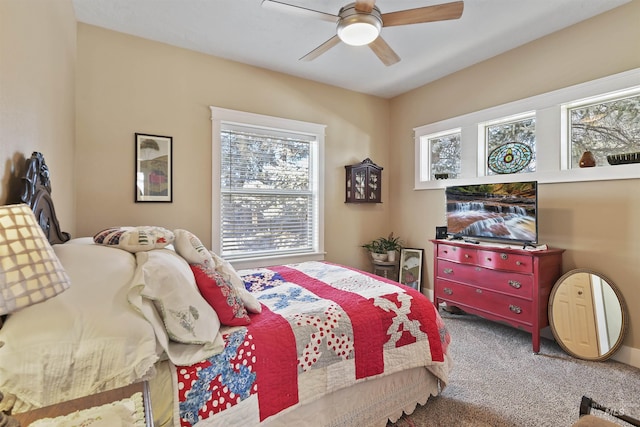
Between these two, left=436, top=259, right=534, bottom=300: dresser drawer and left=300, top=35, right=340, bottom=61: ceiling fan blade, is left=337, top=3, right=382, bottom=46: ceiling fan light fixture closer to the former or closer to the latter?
left=300, top=35, right=340, bottom=61: ceiling fan blade

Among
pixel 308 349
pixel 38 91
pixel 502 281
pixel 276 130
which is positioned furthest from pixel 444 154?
pixel 38 91

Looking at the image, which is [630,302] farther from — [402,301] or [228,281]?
[228,281]

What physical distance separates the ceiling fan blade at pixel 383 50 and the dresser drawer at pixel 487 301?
233cm

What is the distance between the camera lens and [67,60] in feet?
7.69

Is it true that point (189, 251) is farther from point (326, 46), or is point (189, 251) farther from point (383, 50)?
point (383, 50)

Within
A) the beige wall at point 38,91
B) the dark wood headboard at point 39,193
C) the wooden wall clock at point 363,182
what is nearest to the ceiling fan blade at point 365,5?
the beige wall at point 38,91

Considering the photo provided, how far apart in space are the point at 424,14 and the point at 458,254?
228 cm

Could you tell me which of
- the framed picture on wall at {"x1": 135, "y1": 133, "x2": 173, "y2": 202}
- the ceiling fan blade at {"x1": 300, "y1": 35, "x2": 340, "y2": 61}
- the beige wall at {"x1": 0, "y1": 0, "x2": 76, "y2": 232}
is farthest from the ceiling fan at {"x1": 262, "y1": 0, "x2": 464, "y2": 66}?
the framed picture on wall at {"x1": 135, "y1": 133, "x2": 173, "y2": 202}

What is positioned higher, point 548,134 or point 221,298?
point 548,134

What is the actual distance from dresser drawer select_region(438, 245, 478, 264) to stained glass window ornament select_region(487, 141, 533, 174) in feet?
3.22

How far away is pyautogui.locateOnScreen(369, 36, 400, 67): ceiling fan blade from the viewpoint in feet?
7.92

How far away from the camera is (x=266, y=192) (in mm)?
3717

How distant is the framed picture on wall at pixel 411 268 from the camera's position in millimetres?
4160

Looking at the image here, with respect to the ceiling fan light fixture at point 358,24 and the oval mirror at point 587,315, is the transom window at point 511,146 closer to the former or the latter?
the oval mirror at point 587,315
